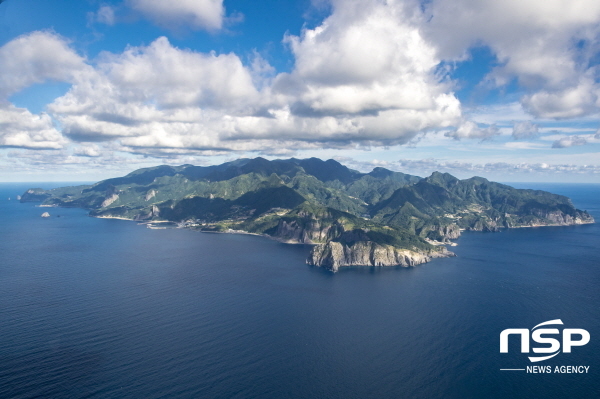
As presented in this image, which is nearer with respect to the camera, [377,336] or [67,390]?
[67,390]

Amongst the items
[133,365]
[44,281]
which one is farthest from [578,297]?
[44,281]

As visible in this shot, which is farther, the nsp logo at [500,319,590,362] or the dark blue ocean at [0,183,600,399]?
the nsp logo at [500,319,590,362]

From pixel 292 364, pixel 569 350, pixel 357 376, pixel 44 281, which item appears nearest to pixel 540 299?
A: pixel 569 350

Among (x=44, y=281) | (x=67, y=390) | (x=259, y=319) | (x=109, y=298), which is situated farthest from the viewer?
(x=44, y=281)

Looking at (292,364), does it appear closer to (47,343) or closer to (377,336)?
(377,336)

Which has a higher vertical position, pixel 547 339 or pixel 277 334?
pixel 277 334

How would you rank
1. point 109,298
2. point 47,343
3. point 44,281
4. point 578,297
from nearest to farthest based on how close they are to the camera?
point 47,343 → point 109,298 → point 578,297 → point 44,281
